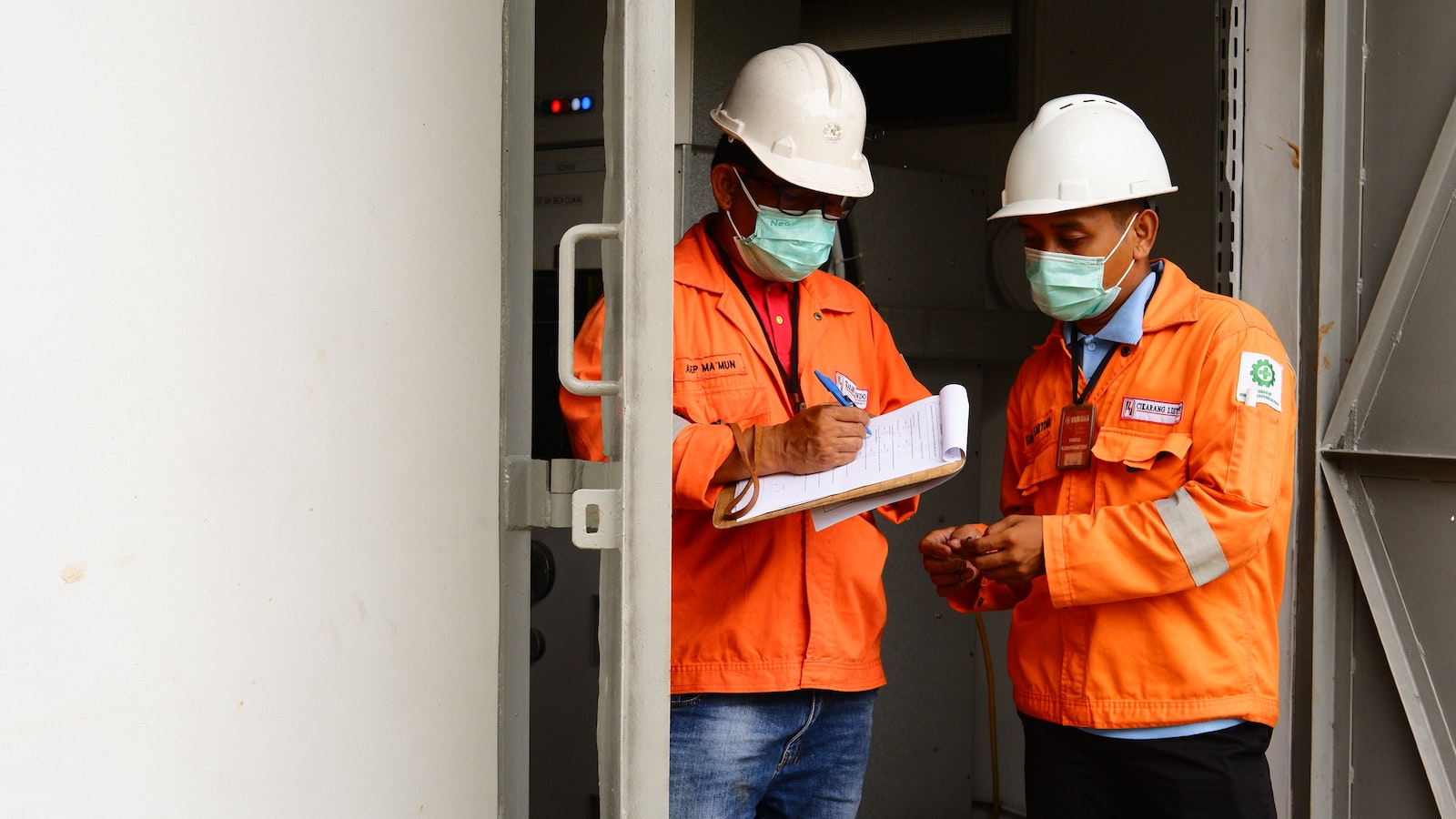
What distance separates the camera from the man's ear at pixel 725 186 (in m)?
2.00

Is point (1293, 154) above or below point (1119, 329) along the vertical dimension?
above

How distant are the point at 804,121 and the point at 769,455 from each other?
0.55m

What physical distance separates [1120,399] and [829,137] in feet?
2.10

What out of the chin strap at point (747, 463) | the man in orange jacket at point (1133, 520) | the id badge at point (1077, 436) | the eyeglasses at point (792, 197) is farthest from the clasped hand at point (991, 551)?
the eyeglasses at point (792, 197)

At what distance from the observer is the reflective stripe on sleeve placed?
187 cm

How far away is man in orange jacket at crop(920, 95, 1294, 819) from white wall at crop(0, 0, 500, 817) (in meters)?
0.96

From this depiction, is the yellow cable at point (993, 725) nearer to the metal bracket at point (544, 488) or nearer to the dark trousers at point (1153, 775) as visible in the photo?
the dark trousers at point (1153, 775)

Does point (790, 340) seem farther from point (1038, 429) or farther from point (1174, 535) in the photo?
point (1174, 535)

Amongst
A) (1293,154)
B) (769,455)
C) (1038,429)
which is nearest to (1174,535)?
(1038,429)

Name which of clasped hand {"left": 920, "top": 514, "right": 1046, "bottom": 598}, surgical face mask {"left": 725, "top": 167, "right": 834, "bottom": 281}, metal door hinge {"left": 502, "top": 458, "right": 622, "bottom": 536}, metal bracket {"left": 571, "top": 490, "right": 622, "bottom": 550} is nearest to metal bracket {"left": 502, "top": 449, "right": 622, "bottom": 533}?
metal door hinge {"left": 502, "top": 458, "right": 622, "bottom": 536}

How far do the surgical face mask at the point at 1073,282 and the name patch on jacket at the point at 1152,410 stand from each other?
18 cm

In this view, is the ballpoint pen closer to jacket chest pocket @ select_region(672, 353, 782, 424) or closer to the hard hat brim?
jacket chest pocket @ select_region(672, 353, 782, 424)

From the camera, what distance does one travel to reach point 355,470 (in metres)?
1.36

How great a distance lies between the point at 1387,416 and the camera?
2.46 meters
